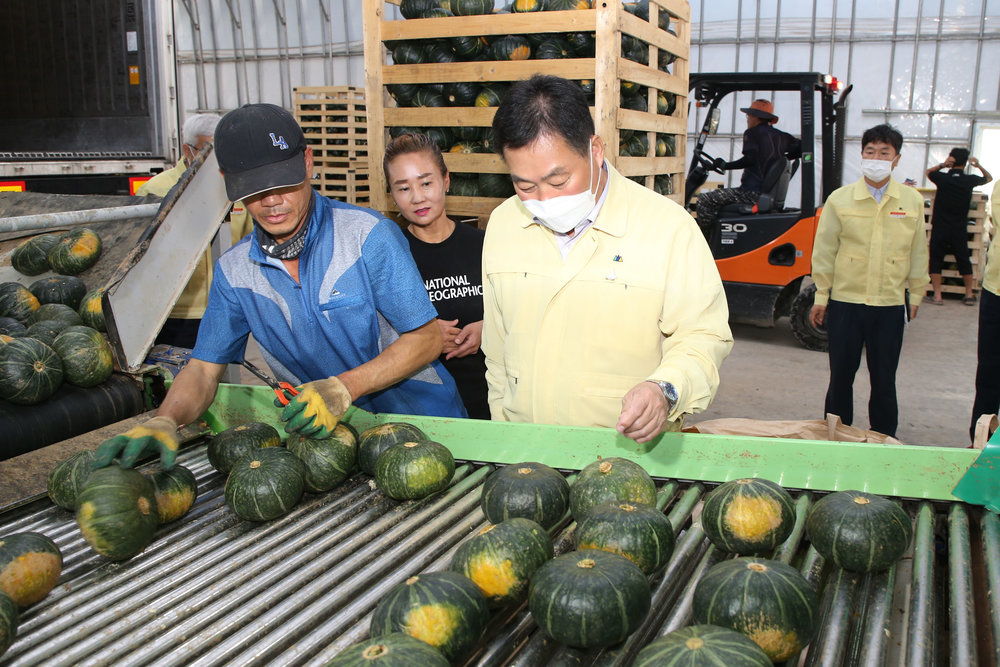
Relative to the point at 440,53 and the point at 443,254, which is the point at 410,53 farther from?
the point at 443,254

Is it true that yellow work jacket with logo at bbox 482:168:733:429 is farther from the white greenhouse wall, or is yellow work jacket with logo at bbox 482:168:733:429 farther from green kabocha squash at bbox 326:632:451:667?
the white greenhouse wall

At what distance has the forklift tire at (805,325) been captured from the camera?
901 cm

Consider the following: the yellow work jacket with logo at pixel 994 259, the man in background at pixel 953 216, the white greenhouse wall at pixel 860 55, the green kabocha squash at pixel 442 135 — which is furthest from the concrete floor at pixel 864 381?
the white greenhouse wall at pixel 860 55

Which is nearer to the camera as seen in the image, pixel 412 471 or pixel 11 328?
pixel 412 471

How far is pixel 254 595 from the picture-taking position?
1715mm

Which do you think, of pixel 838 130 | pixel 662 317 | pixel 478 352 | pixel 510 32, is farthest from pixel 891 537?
pixel 838 130

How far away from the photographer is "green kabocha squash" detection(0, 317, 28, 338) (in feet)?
11.6

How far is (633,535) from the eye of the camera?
5.46ft

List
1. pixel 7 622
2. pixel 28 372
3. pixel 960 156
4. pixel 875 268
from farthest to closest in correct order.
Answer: pixel 960 156 < pixel 875 268 < pixel 28 372 < pixel 7 622

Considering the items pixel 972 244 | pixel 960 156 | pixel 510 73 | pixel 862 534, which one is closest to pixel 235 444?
pixel 862 534

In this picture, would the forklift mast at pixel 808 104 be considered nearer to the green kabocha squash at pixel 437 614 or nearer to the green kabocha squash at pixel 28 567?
the green kabocha squash at pixel 437 614

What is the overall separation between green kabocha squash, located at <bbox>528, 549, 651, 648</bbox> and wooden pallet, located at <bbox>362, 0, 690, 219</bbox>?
12.0 feet

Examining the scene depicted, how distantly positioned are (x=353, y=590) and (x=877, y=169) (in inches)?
207

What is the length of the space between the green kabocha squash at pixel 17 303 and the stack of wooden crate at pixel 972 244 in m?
11.7
